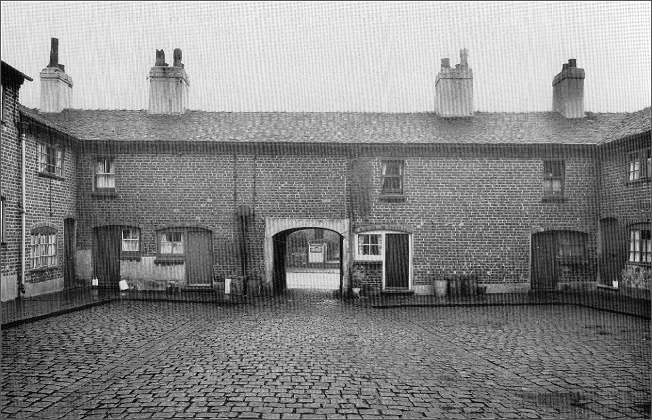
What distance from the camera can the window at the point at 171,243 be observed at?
55.7 feet

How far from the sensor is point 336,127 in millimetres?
18109

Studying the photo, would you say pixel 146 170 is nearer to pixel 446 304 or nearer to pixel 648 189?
pixel 446 304

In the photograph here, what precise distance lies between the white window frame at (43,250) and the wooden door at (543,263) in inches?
677

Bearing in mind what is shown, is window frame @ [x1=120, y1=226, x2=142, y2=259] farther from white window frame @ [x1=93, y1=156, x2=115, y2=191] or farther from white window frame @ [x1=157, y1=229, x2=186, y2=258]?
white window frame @ [x1=93, y1=156, x2=115, y2=191]

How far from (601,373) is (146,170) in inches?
601

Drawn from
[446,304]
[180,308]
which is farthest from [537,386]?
[180,308]

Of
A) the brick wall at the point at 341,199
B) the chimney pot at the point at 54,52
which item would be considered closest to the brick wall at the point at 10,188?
the brick wall at the point at 341,199

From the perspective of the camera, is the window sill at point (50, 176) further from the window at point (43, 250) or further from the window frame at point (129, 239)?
the window frame at point (129, 239)

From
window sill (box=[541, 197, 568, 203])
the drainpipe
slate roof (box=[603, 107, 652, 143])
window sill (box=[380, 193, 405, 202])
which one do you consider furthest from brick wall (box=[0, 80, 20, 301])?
slate roof (box=[603, 107, 652, 143])

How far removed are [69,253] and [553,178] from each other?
18245mm

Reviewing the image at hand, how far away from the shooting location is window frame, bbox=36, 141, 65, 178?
14516mm

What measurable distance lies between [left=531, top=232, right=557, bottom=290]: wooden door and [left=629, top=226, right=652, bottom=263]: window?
2453 mm

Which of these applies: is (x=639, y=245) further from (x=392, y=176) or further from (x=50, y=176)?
(x=50, y=176)

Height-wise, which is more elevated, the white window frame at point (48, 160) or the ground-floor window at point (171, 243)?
the white window frame at point (48, 160)
